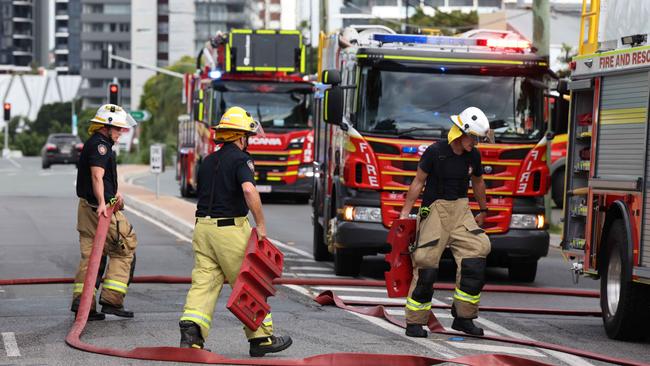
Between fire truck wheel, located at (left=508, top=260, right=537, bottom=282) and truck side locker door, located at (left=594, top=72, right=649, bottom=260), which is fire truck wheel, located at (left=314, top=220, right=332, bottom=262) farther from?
truck side locker door, located at (left=594, top=72, right=649, bottom=260)

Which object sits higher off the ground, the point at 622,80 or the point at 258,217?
the point at 622,80

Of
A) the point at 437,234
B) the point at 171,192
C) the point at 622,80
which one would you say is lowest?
the point at 171,192

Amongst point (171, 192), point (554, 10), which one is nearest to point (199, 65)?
point (171, 192)

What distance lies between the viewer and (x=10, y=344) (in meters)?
10.9

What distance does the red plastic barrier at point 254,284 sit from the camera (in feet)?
32.2

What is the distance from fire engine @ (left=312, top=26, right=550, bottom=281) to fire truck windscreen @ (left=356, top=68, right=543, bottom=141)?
0.4 inches

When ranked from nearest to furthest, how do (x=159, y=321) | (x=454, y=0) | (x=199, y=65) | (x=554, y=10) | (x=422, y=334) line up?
1. (x=422, y=334)
2. (x=159, y=321)
3. (x=199, y=65)
4. (x=554, y=10)
5. (x=454, y=0)

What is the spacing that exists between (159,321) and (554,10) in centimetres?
5058

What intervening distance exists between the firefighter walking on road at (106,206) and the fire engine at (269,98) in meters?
19.7

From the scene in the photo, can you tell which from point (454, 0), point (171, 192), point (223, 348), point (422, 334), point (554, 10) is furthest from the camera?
point (454, 0)

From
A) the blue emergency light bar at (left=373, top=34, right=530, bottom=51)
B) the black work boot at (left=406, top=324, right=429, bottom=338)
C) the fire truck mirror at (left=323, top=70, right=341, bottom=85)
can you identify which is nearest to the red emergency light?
the blue emergency light bar at (left=373, top=34, right=530, bottom=51)

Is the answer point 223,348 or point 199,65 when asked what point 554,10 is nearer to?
point 199,65

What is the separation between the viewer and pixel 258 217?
10016 millimetres

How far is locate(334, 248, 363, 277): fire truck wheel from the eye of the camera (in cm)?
1711
